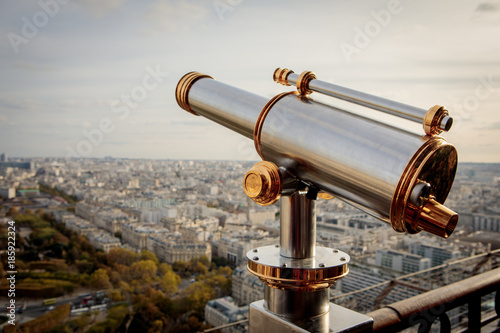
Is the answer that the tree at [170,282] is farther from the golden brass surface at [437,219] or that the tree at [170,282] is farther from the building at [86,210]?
the golden brass surface at [437,219]

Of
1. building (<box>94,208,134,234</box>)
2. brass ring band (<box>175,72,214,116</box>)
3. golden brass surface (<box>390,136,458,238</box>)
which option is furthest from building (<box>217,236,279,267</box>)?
golden brass surface (<box>390,136,458,238</box>)

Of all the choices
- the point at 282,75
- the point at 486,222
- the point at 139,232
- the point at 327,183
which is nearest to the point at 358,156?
the point at 327,183

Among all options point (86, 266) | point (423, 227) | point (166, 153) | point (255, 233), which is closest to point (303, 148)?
point (423, 227)

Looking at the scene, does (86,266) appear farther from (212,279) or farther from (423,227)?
(423,227)

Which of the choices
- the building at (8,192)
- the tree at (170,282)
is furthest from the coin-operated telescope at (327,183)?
the tree at (170,282)

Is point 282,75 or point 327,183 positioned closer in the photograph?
point 327,183

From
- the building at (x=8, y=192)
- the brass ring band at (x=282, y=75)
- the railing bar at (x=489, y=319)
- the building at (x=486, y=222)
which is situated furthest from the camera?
the building at (x=8, y=192)

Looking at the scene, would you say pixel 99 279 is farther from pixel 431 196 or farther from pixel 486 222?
pixel 431 196
